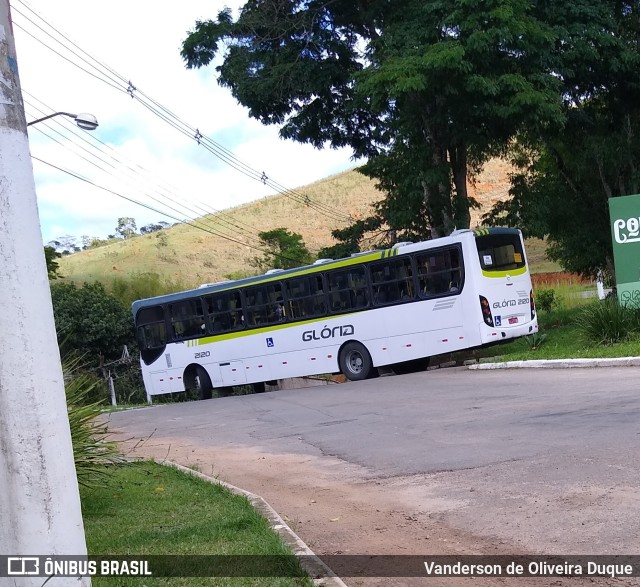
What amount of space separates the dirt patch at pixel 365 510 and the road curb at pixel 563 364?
745 cm

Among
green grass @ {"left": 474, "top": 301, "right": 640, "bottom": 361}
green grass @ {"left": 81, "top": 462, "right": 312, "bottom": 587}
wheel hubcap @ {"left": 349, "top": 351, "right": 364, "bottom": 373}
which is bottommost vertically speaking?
green grass @ {"left": 81, "top": 462, "right": 312, "bottom": 587}

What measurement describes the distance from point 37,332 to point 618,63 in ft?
76.2

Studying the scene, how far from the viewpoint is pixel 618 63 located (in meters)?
24.4

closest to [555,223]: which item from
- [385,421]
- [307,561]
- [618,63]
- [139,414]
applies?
[618,63]

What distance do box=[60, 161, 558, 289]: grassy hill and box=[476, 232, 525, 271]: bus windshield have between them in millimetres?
41448

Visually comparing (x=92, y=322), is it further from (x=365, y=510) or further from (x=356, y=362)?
(x=365, y=510)

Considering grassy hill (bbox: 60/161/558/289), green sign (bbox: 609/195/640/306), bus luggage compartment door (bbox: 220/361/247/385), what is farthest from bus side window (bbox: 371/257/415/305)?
grassy hill (bbox: 60/161/558/289)

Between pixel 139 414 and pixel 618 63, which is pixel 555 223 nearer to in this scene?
pixel 618 63

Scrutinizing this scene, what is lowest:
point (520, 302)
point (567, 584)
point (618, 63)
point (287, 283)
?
point (567, 584)

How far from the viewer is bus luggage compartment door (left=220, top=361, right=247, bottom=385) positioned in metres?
25.5

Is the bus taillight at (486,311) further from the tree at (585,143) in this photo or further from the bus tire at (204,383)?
the bus tire at (204,383)

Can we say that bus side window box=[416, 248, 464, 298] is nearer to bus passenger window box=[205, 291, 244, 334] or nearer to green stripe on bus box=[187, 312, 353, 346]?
green stripe on bus box=[187, 312, 353, 346]

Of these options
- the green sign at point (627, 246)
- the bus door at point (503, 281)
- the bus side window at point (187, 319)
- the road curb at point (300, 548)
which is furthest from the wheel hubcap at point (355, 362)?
the road curb at point (300, 548)

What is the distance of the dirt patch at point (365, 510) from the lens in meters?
6.07
